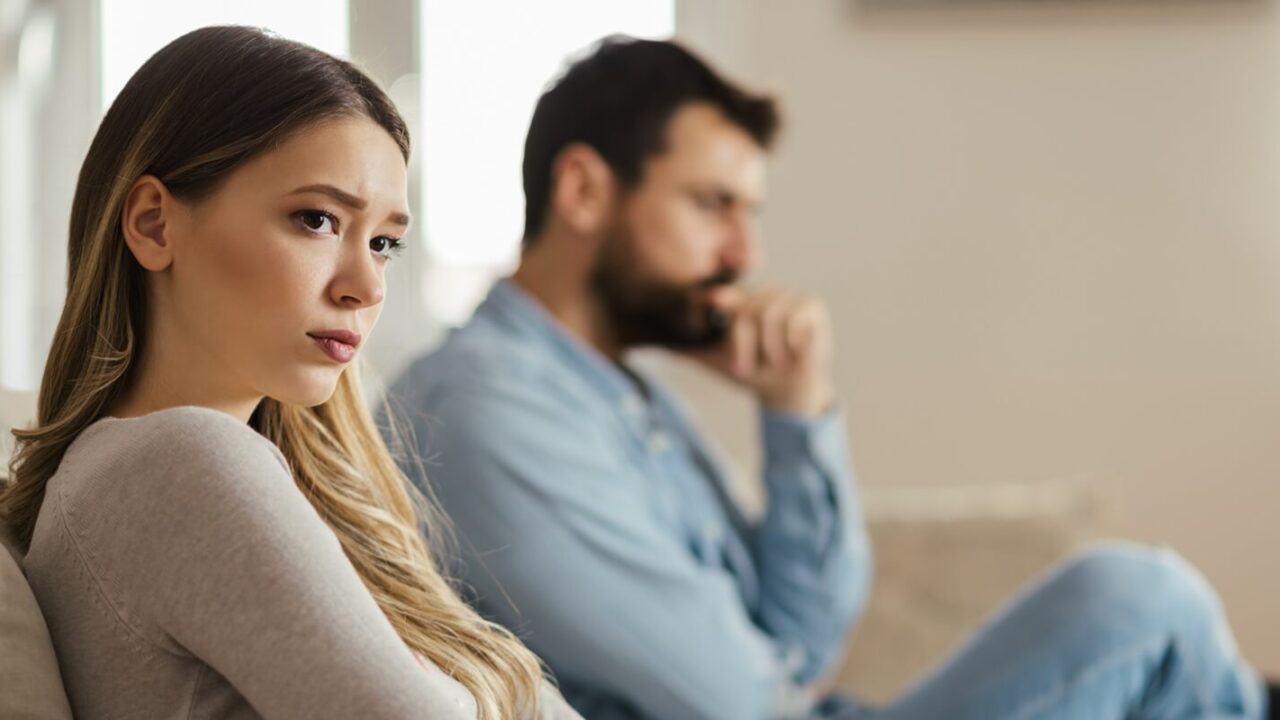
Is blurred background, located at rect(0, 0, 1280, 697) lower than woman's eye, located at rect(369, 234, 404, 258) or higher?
lower

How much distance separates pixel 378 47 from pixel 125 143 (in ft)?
7.52

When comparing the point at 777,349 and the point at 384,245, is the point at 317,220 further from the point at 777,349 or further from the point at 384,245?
the point at 777,349

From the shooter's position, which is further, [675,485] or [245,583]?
[675,485]

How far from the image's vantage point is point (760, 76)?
10.3 ft

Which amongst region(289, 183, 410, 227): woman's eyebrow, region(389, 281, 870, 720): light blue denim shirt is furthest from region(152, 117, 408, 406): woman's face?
region(389, 281, 870, 720): light blue denim shirt

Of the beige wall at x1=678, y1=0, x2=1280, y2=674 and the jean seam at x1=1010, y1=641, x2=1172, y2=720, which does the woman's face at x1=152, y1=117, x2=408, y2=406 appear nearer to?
the jean seam at x1=1010, y1=641, x2=1172, y2=720

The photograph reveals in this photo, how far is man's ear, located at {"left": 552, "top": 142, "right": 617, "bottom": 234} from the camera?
1.87 metres

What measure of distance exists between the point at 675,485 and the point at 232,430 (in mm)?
1195

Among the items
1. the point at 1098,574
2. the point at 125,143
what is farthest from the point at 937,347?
the point at 125,143

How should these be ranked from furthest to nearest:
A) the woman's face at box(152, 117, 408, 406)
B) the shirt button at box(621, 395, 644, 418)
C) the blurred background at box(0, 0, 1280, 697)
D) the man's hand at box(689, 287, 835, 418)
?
the blurred background at box(0, 0, 1280, 697)
the man's hand at box(689, 287, 835, 418)
the shirt button at box(621, 395, 644, 418)
the woman's face at box(152, 117, 408, 406)

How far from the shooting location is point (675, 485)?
183cm

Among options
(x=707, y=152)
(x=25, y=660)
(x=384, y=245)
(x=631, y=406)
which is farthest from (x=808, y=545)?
(x=25, y=660)

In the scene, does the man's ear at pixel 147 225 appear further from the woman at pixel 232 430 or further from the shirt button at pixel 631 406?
the shirt button at pixel 631 406

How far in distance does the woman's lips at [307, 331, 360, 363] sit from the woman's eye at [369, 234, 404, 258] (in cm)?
5
